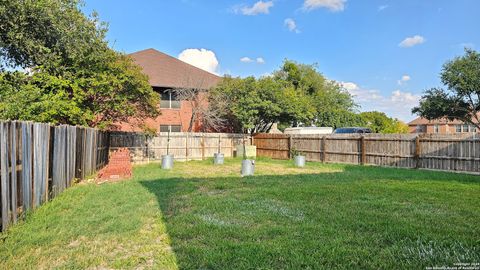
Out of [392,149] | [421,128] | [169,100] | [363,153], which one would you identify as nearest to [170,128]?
[169,100]

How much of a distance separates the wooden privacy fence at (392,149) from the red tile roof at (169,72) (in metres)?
7.72

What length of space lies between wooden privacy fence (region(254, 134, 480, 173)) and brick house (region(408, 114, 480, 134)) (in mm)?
27884

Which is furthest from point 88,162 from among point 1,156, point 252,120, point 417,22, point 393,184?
point 417,22

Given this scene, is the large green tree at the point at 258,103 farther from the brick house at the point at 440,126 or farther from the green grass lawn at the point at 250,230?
the brick house at the point at 440,126

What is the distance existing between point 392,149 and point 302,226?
37.8 ft

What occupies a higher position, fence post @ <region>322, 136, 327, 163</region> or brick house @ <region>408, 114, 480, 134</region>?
brick house @ <region>408, 114, 480, 134</region>

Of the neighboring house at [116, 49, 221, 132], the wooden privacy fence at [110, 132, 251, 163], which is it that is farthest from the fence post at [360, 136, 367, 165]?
the neighboring house at [116, 49, 221, 132]

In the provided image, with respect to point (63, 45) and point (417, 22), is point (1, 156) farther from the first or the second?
point (417, 22)

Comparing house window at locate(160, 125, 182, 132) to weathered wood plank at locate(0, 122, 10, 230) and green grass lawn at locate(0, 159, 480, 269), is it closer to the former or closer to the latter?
green grass lawn at locate(0, 159, 480, 269)

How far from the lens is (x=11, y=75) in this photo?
10516mm

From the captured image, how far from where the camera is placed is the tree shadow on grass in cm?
339

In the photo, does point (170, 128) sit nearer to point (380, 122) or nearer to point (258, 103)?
point (258, 103)

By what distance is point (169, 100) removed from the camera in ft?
77.0

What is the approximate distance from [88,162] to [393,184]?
31.8 feet
